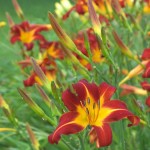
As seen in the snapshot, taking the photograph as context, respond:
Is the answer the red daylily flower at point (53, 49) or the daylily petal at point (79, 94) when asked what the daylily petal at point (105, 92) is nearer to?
the daylily petal at point (79, 94)

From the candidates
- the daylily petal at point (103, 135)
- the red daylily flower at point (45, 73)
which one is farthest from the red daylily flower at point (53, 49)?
the daylily petal at point (103, 135)

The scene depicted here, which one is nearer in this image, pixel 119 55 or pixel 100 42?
pixel 100 42

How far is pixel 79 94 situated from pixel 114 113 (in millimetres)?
114

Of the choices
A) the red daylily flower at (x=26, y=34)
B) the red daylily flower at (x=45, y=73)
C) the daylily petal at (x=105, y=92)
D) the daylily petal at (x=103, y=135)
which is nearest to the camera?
the daylily petal at (x=103, y=135)

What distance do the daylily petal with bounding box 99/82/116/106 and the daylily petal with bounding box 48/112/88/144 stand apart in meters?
0.09

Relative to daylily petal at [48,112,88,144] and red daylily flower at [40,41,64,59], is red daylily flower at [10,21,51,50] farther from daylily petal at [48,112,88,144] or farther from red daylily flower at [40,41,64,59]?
daylily petal at [48,112,88,144]

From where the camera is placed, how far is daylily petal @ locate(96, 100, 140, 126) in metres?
1.41

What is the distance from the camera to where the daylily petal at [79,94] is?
143cm

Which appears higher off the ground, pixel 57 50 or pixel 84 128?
pixel 57 50

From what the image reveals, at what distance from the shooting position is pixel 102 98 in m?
1.48

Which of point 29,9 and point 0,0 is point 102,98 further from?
point 0,0

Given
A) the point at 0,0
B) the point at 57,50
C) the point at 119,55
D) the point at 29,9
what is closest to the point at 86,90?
the point at 119,55

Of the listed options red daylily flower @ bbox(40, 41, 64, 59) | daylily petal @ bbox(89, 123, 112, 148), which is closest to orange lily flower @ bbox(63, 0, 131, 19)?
red daylily flower @ bbox(40, 41, 64, 59)

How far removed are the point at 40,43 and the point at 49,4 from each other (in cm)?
637
